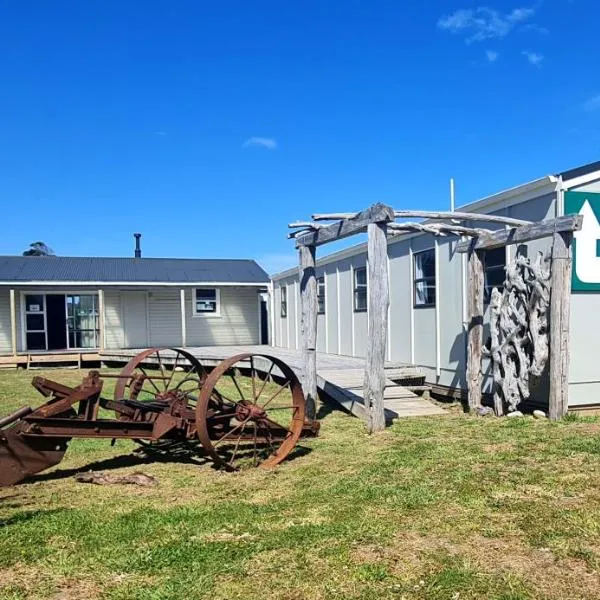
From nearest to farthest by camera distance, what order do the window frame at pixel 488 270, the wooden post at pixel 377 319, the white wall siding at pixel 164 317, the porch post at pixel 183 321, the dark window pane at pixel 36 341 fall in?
the wooden post at pixel 377 319 < the window frame at pixel 488 270 < the dark window pane at pixel 36 341 < the porch post at pixel 183 321 < the white wall siding at pixel 164 317

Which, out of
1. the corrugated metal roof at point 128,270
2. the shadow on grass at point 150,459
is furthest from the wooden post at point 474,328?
the corrugated metal roof at point 128,270

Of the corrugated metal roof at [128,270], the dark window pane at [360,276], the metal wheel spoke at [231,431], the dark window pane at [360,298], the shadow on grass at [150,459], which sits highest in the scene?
the corrugated metal roof at [128,270]

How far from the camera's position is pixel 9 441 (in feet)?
Result: 16.2

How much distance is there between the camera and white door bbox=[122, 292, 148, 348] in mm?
20875

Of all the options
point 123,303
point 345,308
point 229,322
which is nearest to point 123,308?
point 123,303

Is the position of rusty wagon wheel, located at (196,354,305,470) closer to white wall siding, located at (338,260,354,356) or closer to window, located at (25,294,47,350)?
white wall siding, located at (338,260,354,356)

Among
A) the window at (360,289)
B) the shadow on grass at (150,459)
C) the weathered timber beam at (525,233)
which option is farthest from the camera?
the window at (360,289)

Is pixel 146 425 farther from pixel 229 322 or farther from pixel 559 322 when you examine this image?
pixel 229 322

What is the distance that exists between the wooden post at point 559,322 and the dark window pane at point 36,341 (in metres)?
16.9

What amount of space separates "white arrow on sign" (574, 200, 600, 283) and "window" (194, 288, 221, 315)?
1540cm

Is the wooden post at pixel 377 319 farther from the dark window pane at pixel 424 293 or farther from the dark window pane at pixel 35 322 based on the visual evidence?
the dark window pane at pixel 35 322

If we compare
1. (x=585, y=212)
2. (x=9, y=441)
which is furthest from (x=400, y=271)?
(x=9, y=441)

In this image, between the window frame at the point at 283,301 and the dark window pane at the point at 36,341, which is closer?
the dark window pane at the point at 36,341

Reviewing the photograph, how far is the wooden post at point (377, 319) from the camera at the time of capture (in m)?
7.56
